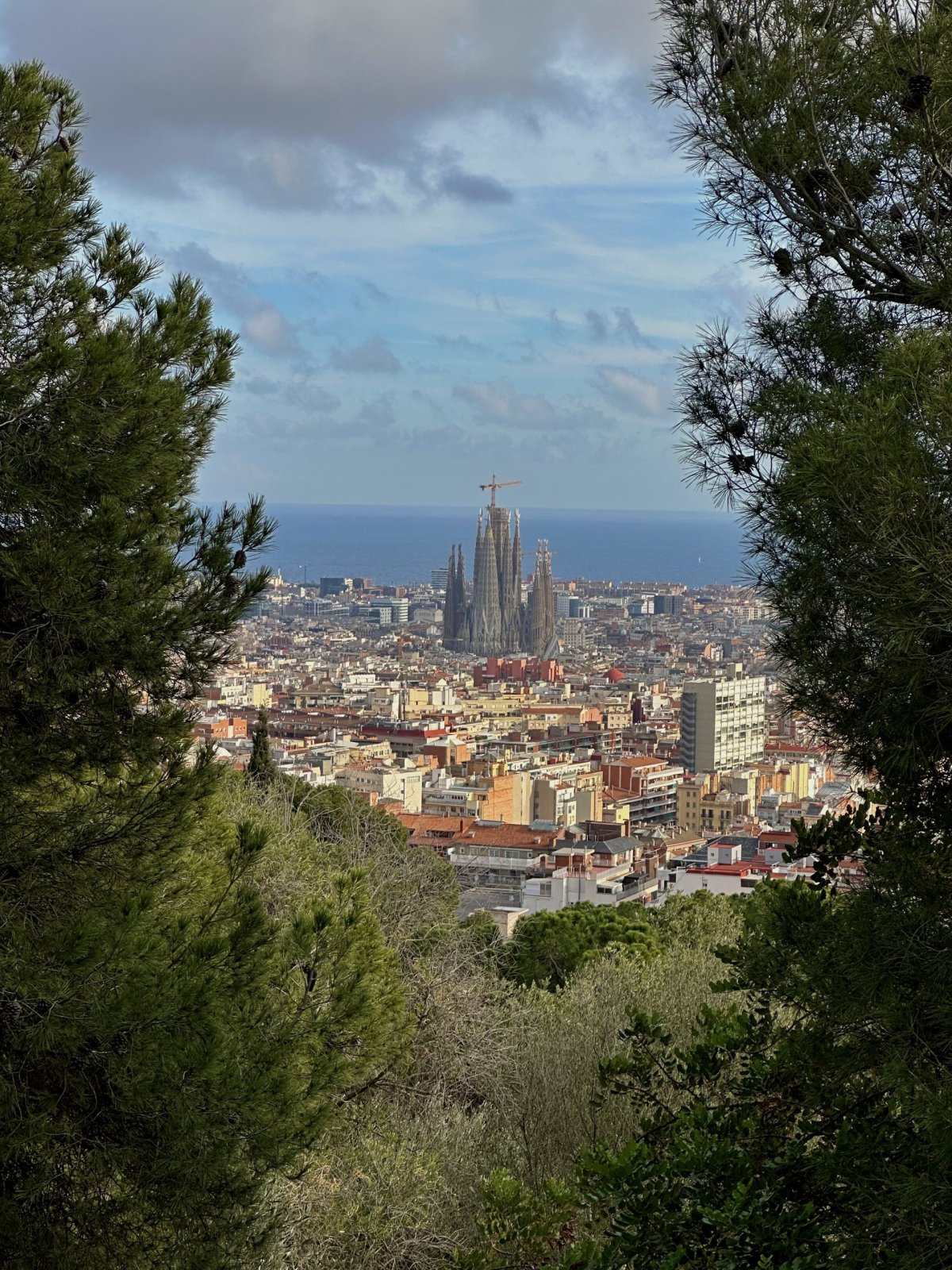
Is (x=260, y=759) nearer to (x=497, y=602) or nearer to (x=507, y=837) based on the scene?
(x=507, y=837)

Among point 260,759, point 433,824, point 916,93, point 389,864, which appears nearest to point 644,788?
point 433,824

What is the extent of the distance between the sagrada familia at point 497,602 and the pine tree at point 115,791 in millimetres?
103538

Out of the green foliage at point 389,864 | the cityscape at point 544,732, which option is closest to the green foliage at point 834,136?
the cityscape at point 544,732

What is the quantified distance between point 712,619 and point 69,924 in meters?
99.4

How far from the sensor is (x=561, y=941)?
12.2m

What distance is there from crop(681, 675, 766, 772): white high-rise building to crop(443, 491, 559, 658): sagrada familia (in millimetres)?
46344

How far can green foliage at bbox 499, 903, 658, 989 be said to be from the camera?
11.6 metres

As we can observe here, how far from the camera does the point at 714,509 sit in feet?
10.7

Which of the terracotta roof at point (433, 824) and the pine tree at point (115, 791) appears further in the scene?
the terracotta roof at point (433, 824)

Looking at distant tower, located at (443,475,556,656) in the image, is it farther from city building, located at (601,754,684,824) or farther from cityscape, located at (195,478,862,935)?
city building, located at (601,754,684,824)

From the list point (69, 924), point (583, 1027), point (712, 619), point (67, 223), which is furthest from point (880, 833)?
point (712, 619)

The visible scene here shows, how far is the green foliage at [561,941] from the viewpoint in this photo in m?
11.6

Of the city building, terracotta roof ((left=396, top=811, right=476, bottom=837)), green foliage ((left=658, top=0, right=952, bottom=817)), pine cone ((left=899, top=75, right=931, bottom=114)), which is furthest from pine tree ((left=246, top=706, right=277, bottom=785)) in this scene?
the city building

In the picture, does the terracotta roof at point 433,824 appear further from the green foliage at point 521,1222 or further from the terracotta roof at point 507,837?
→ the green foliage at point 521,1222
